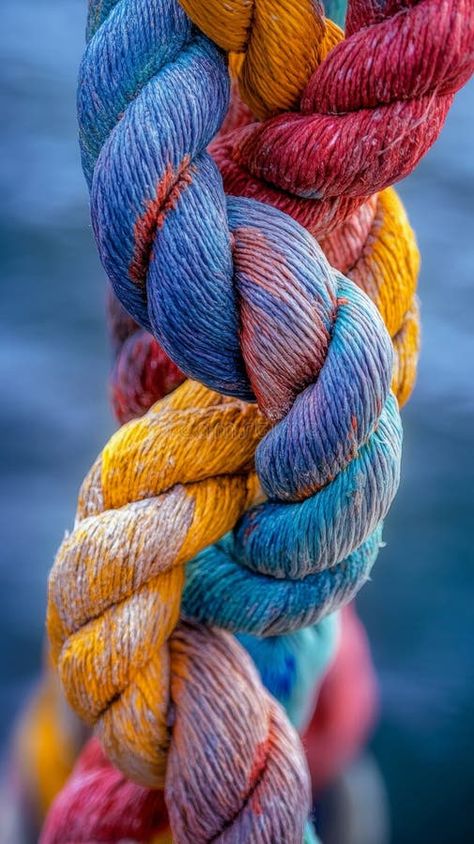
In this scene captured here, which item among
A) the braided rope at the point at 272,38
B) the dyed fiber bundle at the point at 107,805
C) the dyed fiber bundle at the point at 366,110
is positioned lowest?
the dyed fiber bundle at the point at 107,805

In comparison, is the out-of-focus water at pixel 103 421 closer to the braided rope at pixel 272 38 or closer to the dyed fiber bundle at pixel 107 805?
the dyed fiber bundle at pixel 107 805

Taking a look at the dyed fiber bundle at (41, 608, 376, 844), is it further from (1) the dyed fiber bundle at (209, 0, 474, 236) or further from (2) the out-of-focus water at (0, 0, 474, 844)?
(2) the out-of-focus water at (0, 0, 474, 844)

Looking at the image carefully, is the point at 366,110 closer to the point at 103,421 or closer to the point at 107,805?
the point at 107,805

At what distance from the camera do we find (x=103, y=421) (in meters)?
1.10

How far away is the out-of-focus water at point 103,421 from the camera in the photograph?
3.36 ft

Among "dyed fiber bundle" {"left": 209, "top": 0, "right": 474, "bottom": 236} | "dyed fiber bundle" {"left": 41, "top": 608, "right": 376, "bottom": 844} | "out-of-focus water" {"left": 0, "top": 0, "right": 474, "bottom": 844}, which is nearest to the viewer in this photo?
"dyed fiber bundle" {"left": 209, "top": 0, "right": 474, "bottom": 236}

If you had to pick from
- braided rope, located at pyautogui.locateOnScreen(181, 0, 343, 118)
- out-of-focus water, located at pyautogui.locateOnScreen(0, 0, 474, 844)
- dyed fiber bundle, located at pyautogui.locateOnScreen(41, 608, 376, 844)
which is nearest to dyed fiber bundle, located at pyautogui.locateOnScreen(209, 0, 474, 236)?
braided rope, located at pyautogui.locateOnScreen(181, 0, 343, 118)

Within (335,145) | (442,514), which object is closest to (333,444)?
(335,145)

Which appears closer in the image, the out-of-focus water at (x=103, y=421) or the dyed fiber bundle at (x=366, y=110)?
the dyed fiber bundle at (x=366, y=110)

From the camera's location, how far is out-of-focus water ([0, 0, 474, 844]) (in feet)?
3.36

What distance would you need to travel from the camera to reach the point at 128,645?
Answer: 0.48 meters

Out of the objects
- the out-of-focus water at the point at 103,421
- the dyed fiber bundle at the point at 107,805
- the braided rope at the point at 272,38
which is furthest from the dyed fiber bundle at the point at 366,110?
the out-of-focus water at the point at 103,421

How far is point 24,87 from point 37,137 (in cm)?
7

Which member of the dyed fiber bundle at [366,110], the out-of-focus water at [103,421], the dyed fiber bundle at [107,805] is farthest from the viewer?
the out-of-focus water at [103,421]
